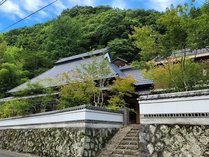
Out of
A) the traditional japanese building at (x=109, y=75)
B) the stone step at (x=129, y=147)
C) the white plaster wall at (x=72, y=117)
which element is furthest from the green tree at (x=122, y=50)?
the stone step at (x=129, y=147)

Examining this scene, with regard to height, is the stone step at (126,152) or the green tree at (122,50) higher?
the green tree at (122,50)

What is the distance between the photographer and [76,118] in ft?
33.9

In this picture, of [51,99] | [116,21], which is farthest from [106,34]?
[51,99]

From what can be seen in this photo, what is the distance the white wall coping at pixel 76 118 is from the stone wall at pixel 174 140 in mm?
2887

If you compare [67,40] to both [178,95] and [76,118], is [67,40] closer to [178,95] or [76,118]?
[76,118]

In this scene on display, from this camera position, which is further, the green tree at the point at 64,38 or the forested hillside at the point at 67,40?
the green tree at the point at 64,38

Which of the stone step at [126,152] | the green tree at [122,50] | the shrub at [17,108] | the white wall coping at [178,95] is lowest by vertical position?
the stone step at [126,152]

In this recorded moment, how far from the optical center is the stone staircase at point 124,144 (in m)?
9.32

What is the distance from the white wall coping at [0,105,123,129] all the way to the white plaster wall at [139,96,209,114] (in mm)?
2884

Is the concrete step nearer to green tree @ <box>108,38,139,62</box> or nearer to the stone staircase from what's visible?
the stone staircase

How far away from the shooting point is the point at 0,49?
30469mm

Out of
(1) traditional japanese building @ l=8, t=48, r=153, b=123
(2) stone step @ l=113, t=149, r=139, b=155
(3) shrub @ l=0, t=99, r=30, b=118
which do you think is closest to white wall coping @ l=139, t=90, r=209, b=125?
(2) stone step @ l=113, t=149, r=139, b=155

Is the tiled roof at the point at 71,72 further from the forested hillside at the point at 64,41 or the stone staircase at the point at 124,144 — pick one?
the stone staircase at the point at 124,144

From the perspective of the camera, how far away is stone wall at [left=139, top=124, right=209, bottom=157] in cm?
648
